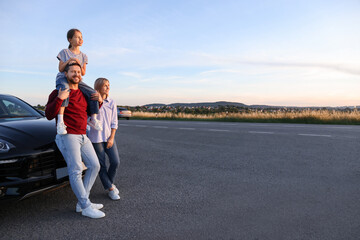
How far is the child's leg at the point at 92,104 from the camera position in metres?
3.33

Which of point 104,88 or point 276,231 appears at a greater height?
point 104,88

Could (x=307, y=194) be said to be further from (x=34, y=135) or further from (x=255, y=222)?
(x=34, y=135)

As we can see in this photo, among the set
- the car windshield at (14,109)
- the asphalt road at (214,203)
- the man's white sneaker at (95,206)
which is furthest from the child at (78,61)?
the car windshield at (14,109)

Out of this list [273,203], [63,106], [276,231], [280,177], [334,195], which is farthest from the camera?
[280,177]

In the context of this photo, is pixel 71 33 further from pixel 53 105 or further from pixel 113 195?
pixel 113 195

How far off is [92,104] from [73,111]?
0.88 ft

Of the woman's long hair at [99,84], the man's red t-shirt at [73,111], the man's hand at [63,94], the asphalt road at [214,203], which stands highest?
the woman's long hair at [99,84]

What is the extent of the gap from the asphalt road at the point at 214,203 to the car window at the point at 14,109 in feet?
4.39

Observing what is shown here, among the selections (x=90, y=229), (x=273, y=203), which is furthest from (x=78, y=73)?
(x=273, y=203)

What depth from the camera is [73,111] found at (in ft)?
10.5

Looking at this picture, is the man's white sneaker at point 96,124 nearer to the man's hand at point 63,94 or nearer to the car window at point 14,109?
the man's hand at point 63,94

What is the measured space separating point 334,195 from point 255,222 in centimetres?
154

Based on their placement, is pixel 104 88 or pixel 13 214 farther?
pixel 104 88

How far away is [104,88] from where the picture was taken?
3660 mm
